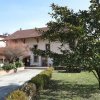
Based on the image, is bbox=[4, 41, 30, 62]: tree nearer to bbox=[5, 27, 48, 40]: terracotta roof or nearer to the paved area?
bbox=[5, 27, 48, 40]: terracotta roof

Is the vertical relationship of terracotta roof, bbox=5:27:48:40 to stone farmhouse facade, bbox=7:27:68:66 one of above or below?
above

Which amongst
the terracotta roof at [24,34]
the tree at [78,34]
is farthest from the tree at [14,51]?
the tree at [78,34]

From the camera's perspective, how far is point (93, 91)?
15406mm

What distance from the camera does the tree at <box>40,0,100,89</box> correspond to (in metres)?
14.0

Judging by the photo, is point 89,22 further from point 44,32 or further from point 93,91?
point 93,91

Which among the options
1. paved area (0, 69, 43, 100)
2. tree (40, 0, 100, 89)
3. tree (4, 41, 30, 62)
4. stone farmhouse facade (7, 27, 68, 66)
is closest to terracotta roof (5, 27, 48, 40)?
stone farmhouse facade (7, 27, 68, 66)

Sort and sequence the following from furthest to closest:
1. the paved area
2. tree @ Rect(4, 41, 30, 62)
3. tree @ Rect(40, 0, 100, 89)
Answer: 1. tree @ Rect(4, 41, 30, 62)
2. the paved area
3. tree @ Rect(40, 0, 100, 89)

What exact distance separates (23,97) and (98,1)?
7458 mm

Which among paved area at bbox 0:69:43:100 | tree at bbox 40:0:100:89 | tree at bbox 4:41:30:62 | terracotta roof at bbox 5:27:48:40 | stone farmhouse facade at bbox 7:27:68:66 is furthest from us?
terracotta roof at bbox 5:27:48:40

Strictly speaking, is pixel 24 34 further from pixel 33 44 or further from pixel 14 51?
pixel 14 51

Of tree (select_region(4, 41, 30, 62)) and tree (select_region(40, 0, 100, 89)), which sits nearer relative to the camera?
tree (select_region(40, 0, 100, 89))

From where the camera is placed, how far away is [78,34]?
13.9 meters

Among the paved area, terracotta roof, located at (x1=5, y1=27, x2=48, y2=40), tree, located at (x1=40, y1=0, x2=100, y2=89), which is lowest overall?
the paved area

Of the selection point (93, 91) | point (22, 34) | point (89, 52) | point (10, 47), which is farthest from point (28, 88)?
point (22, 34)
